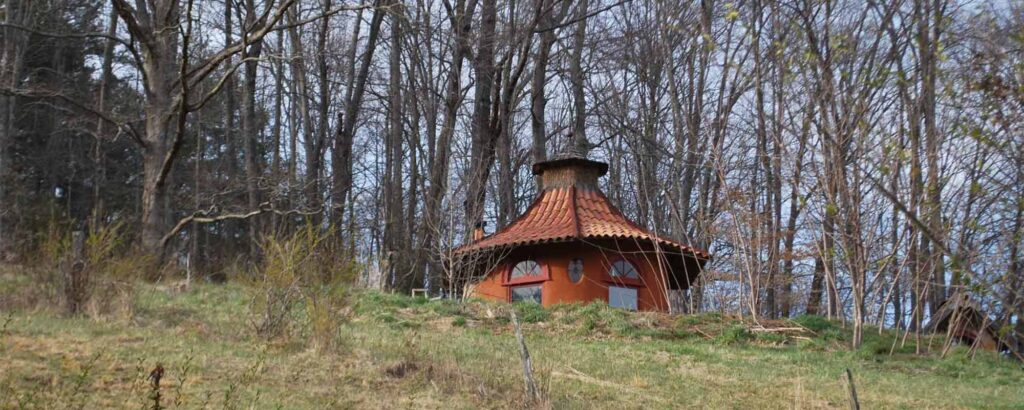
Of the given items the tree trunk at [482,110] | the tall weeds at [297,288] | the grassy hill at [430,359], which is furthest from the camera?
the tree trunk at [482,110]

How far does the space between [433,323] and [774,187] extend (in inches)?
593

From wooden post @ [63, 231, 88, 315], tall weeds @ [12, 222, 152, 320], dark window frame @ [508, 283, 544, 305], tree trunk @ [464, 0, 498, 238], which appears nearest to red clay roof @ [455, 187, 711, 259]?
dark window frame @ [508, 283, 544, 305]

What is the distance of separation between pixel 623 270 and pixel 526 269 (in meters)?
1.76

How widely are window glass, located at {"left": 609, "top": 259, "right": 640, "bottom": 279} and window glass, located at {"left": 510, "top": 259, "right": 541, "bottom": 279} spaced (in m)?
1.34

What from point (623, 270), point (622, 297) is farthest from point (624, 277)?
point (622, 297)

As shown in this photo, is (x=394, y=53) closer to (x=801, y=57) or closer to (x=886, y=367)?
(x=886, y=367)

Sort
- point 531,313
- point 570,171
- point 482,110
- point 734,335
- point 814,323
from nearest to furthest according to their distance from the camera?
point 734,335 < point 531,313 < point 814,323 < point 570,171 < point 482,110

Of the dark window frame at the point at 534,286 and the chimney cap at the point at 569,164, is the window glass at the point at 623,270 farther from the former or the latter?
the chimney cap at the point at 569,164

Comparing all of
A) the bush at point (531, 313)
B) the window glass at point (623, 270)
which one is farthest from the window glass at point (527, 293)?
the bush at point (531, 313)

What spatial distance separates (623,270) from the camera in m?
16.5

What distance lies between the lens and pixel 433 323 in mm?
12891

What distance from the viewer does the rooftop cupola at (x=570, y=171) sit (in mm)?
18000

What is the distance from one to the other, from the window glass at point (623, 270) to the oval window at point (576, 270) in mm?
558

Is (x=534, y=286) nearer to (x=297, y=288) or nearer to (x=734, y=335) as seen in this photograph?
(x=734, y=335)
